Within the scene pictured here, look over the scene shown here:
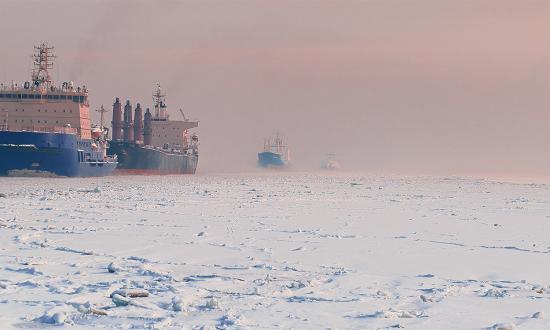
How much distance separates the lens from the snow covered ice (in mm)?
8445

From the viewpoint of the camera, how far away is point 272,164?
154 meters

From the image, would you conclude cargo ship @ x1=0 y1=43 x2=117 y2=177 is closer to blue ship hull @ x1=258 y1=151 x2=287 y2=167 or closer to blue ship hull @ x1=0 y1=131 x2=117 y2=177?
blue ship hull @ x1=0 y1=131 x2=117 y2=177

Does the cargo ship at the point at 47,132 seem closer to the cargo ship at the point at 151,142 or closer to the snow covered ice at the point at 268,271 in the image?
the cargo ship at the point at 151,142

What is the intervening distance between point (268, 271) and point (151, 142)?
281 feet

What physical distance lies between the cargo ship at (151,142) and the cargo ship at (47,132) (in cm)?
634

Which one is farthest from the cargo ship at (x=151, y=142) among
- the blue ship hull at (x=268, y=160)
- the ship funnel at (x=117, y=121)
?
the blue ship hull at (x=268, y=160)

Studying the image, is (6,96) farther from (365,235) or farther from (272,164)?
(272,164)

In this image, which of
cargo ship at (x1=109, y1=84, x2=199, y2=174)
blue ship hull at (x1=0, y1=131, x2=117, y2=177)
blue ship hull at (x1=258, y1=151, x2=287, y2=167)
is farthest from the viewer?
blue ship hull at (x1=258, y1=151, x2=287, y2=167)

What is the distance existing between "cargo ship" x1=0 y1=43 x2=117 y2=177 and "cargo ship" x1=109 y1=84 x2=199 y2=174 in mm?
6342

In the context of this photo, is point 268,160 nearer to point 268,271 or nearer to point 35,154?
point 35,154

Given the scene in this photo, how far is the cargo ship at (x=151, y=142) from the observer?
81.2 metres

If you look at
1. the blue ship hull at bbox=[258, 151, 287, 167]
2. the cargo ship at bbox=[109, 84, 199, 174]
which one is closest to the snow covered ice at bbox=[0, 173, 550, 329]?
the cargo ship at bbox=[109, 84, 199, 174]

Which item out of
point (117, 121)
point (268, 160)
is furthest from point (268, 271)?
point (268, 160)

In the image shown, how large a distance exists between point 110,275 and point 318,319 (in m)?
3.34
